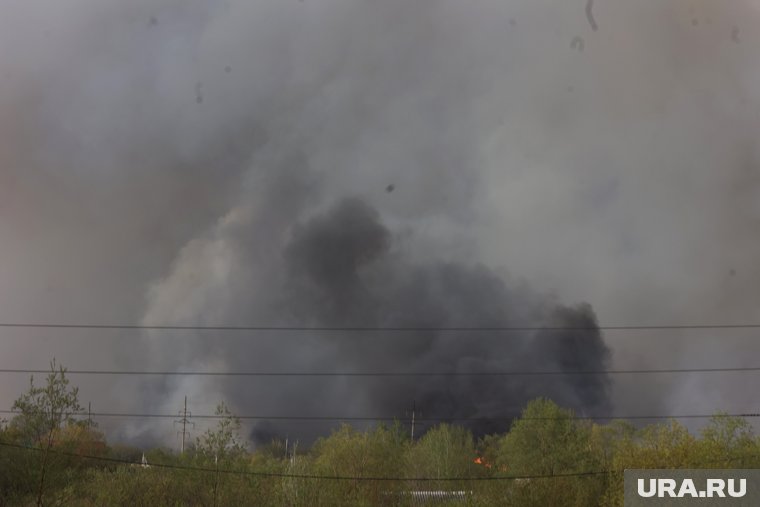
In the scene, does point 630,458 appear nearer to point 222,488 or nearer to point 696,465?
point 696,465

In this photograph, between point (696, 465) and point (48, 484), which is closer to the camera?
point (48, 484)

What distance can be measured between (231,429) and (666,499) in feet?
128

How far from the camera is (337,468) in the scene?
294ft

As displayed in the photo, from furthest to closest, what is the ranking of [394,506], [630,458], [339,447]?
[339,447], [394,506], [630,458]

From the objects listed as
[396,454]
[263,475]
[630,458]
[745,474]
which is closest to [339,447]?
[396,454]

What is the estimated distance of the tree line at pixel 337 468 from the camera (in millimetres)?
58156

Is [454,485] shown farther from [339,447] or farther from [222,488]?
[222,488]

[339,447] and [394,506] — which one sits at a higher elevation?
[339,447]

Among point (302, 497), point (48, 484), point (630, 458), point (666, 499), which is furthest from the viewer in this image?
point (302, 497)

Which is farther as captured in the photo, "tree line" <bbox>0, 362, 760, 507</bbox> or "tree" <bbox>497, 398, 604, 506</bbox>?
"tree" <bbox>497, 398, 604, 506</bbox>

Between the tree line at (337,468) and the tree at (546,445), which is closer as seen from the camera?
the tree line at (337,468)

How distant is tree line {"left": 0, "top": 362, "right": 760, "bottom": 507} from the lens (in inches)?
2290

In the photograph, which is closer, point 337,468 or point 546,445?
point 337,468

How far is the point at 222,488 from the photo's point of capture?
72.9m
